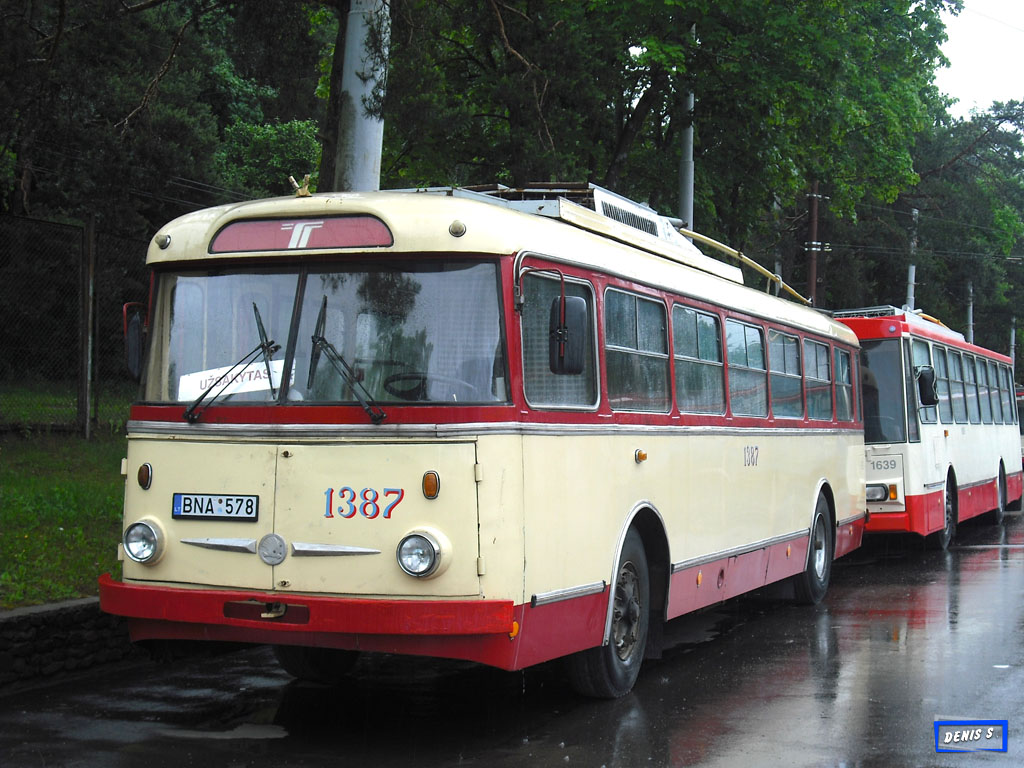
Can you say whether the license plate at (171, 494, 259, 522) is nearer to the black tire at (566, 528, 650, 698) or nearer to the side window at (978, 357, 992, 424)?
the black tire at (566, 528, 650, 698)

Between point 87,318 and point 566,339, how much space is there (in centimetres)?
1015

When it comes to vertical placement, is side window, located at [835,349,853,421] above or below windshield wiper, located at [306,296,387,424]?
above

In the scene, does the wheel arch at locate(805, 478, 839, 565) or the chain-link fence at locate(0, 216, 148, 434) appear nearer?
the wheel arch at locate(805, 478, 839, 565)

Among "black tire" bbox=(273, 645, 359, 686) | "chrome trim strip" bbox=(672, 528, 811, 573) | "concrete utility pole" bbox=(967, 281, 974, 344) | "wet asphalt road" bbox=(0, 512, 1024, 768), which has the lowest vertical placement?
"wet asphalt road" bbox=(0, 512, 1024, 768)

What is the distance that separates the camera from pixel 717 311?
10.4 metres

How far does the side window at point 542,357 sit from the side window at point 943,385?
37.2ft

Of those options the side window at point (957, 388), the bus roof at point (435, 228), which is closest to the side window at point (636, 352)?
the bus roof at point (435, 228)

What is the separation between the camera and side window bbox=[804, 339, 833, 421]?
13273mm

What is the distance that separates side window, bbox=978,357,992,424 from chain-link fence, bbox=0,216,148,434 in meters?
13.4

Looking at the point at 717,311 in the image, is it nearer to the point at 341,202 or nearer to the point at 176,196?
the point at 341,202

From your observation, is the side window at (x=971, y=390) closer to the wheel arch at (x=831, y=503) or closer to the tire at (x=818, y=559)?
the wheel arch at (x=831, y=503)

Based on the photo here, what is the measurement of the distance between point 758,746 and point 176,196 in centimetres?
3177

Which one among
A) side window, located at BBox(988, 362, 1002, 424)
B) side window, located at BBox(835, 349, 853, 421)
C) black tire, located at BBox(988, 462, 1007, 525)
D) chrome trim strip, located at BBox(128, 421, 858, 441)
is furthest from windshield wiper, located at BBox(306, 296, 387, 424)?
black tire, located at BBox(988, 462, 1007, 525)

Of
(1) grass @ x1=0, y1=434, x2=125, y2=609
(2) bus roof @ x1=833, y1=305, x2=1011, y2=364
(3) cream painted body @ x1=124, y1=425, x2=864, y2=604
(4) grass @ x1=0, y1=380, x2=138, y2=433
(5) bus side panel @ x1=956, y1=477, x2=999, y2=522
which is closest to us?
(3) cream painted body @ x1=124, y1=425, x2=864, y2=604
